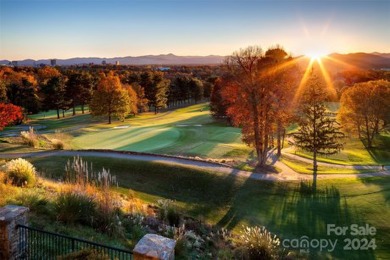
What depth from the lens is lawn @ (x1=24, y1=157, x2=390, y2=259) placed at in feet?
55.6

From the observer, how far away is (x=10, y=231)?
7.86m

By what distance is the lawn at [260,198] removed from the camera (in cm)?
1694

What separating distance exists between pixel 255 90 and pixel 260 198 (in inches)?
361

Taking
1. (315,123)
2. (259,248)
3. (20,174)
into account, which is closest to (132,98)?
(315,123)

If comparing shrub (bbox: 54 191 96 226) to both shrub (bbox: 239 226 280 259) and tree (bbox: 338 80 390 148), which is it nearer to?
shrub (bbox: 239 226 280 259)

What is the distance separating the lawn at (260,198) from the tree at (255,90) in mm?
5857

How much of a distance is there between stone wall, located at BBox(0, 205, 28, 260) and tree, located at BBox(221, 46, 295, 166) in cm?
2042

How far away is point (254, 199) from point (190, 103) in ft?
260

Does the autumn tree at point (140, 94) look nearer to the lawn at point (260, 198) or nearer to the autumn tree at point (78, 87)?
the autumn tree at point (78, 87)

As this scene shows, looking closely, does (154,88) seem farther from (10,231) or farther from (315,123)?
(10,231)

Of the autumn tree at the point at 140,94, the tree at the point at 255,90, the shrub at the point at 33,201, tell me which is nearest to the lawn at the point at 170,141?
the tree at the point at 255,90

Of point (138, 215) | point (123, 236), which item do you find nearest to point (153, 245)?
point (123, 236)

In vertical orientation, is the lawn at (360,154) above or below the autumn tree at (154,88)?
below

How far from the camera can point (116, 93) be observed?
57.0 meters
